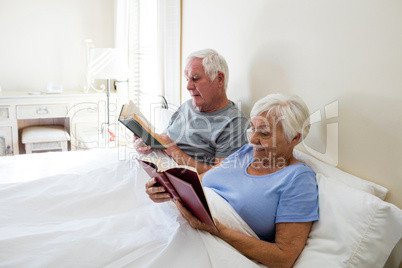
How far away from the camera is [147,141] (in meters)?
1.83

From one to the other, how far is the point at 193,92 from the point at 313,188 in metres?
0.96

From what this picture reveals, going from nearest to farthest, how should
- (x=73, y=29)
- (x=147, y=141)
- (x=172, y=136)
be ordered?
1. (x=147, y=141)
2. (x=172, y=136)
3. (x=73, y=29)

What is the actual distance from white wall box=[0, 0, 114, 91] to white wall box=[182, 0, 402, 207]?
225 cm

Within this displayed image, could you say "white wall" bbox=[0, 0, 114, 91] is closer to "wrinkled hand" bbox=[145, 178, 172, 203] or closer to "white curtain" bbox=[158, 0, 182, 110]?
"white curtain" bbox=[158, 0, 182, 110]

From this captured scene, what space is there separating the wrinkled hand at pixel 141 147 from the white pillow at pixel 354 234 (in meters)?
1.09

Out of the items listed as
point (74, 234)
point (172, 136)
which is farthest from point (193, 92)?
point (74, 234)

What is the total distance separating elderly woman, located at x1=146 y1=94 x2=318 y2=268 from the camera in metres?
1.03

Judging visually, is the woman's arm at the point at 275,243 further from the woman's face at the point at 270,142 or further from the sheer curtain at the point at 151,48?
the sheer curtain at the point at 151,48

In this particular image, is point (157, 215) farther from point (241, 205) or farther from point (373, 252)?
point (373, 252)

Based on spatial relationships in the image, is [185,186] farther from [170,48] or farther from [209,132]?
[170,48]

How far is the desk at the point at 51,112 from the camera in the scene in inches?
121

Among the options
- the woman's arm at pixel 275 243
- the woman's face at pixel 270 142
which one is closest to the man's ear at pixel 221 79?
the woman's face at pixel 270 142

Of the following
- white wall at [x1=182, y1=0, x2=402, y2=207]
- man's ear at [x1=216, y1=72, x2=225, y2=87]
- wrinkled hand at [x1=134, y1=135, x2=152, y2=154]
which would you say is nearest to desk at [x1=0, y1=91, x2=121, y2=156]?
wrinkled hand at [x1=134, y1=135, x2=152, y2=154]

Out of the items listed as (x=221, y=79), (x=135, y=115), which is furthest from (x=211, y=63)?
(x=135, y=115)
